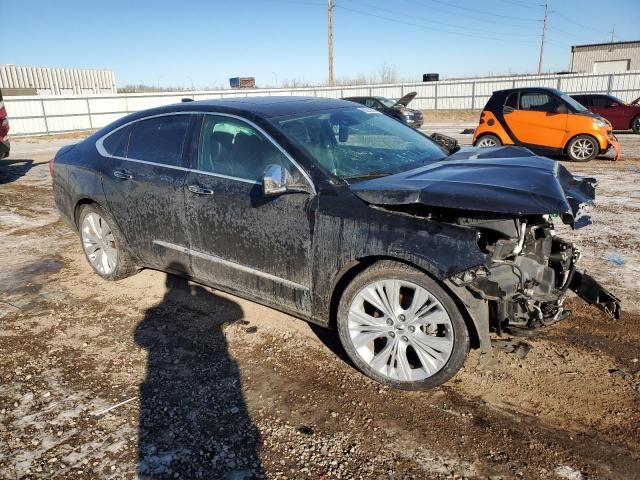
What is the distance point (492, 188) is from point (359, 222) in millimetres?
782

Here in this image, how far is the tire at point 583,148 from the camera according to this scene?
1076 centimetres

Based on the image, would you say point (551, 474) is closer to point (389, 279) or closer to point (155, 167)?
point (389, 279)

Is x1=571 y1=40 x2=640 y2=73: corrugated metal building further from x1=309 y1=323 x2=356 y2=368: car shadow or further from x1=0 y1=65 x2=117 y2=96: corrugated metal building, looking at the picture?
x1=309 y1=323 x2=356 y2=368: car shadow

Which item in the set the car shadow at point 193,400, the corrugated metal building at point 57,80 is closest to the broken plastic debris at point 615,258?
the car shadow at point 193,400

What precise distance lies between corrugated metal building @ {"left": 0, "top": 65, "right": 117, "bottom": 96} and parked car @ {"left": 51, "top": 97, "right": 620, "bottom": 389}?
3609 centimetres

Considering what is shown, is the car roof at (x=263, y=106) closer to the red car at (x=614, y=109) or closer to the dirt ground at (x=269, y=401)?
the dirt ground at (x=269, y=401)

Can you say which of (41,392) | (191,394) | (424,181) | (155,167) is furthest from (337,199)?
(41,392)

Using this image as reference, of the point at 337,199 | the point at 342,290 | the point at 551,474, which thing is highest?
the point at 337,199

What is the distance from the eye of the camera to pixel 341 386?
3051mm

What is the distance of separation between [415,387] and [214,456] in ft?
4.00

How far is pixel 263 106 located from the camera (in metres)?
3.77

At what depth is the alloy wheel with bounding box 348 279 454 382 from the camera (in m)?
2.81

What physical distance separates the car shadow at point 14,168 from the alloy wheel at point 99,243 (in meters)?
7.69

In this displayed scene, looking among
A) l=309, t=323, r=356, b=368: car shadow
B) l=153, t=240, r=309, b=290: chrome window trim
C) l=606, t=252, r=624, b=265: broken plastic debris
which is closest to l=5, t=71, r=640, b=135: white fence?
l=606, t=252, r=624, b=265: broken plastic debris
